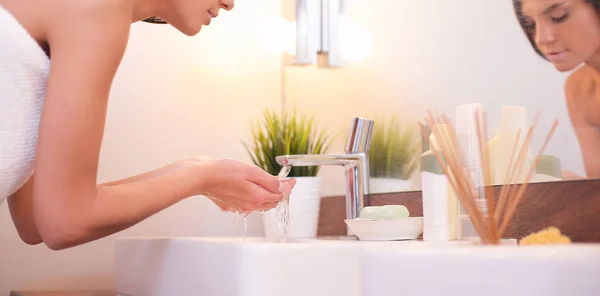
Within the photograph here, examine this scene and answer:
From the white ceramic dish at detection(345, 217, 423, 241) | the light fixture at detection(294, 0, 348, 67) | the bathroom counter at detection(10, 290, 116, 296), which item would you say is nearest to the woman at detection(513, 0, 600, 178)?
the white ceramic dish at detection(345, 217, 423, 241)

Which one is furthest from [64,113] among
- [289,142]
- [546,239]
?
[289,142]

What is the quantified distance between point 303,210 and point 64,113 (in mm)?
996

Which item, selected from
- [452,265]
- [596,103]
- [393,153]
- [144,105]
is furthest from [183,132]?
[452,265]

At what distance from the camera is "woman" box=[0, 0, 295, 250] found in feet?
3.07

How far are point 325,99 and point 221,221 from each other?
0.46 metres

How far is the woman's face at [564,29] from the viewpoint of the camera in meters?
1.19

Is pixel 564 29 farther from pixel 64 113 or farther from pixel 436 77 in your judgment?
pixel 64 113

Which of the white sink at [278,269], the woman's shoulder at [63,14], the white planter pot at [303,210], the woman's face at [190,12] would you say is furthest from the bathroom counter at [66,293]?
the woman's shoulder at [63,14]

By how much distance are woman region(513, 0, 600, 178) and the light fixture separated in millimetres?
795

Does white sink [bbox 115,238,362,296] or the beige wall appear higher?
the beige wall

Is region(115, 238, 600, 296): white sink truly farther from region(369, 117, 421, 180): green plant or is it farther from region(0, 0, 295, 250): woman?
region(369, 117, 421, 180): green plant

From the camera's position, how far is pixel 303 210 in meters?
1.86

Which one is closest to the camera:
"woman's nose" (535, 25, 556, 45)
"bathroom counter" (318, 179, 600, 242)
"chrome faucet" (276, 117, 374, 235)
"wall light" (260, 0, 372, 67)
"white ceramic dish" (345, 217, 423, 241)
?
"bathroom counter" (318, 179, 600, 242)

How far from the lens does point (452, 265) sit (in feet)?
2.26
